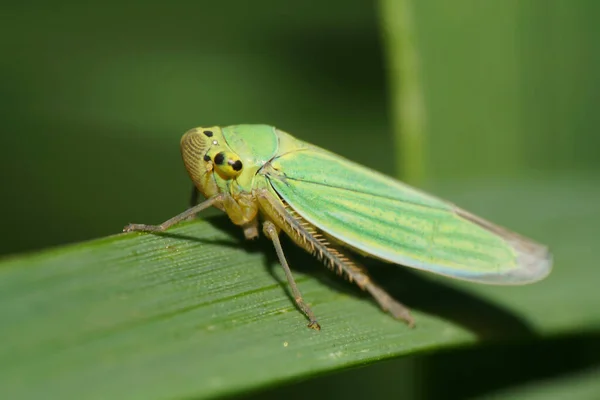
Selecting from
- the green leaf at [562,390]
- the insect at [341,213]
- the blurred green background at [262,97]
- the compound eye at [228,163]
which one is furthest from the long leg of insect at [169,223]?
the green leaf at [562,390]

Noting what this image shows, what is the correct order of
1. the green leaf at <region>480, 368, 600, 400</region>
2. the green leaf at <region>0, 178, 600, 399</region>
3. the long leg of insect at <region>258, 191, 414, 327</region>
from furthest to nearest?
the green leaf at <region>480, 368, 600, 400</region>, the long leg of insect at <region>258, 191, 414, 327</region>, the green leaf at <region>0, 178, 600, 399</region>

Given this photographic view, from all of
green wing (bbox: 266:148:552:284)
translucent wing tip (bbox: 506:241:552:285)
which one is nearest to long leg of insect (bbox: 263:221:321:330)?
green wing (bbox: 266:148:552:284)

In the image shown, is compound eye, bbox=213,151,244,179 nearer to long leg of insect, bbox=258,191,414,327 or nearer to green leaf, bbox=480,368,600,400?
long leg of insect, bbox=258,191,414,327

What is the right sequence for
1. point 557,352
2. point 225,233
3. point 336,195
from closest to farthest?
point 225,233
point 336,195
point 557,352

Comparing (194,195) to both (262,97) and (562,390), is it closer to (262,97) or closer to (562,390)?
(262,97)

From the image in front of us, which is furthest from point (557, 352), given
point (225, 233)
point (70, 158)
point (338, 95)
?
point (70, 158)

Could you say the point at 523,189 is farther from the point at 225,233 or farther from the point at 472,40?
the point at 225,233

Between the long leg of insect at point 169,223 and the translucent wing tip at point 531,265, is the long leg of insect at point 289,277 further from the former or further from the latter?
the translucent wing tip at point 531,265
